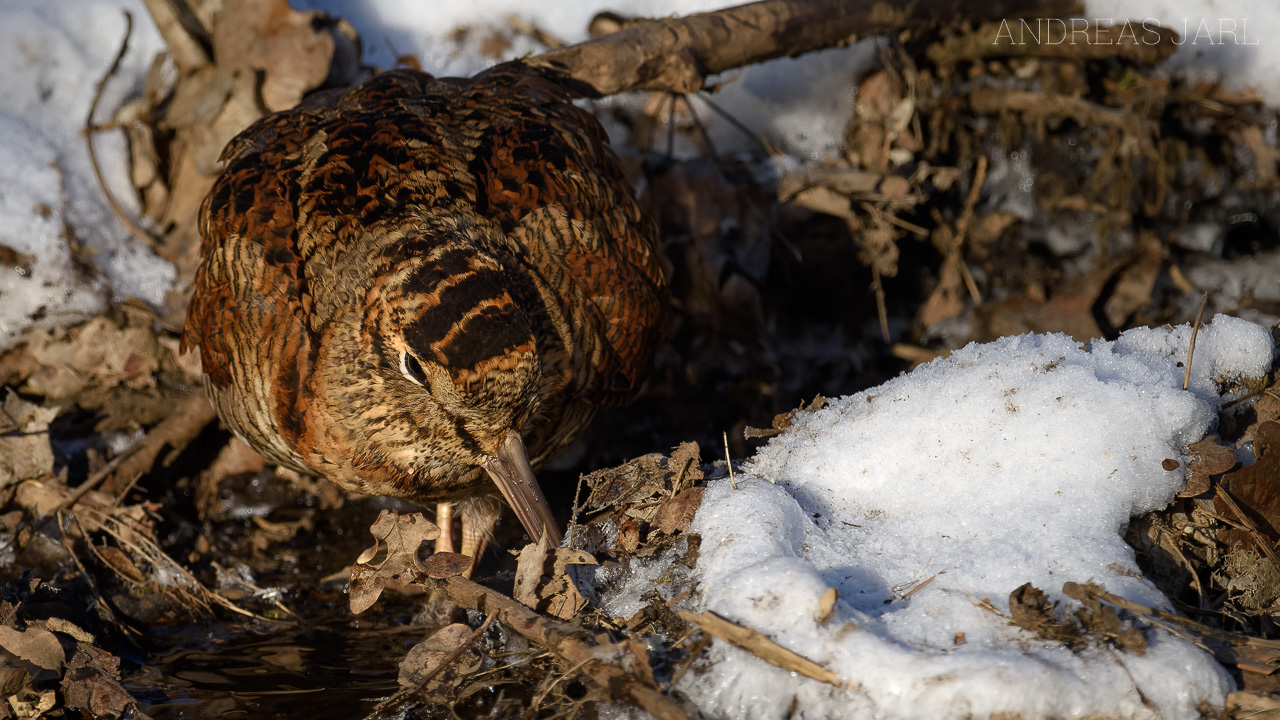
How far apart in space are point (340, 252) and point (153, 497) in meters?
1.97

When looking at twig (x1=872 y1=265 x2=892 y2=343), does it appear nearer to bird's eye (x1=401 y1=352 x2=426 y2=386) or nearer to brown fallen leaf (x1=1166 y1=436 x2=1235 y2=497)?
brown fallen leaf (x1=1166 y1=436 x2=1235 y2=497)

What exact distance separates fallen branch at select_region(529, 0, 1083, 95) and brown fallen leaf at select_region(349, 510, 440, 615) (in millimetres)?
2455

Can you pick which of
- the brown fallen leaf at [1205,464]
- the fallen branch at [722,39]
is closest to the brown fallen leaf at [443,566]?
the brown fallen leaf at [1205,464]

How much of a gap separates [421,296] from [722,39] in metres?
2.52

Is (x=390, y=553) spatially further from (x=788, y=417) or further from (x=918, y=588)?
(x=918, y=588)

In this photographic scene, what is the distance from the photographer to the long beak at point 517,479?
3.26 m

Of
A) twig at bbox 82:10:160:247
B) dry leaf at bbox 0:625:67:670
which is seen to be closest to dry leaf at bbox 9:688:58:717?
dry leaf at bbox 0:625:67:670

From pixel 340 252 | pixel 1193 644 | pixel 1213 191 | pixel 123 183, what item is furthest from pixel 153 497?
pixel 1213 191

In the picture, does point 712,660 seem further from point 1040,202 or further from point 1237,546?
point 1040,202

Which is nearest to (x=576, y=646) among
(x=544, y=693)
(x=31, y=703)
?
(x=544, y=693)

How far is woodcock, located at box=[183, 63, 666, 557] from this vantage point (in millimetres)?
3070

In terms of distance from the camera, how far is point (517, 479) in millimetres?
3297

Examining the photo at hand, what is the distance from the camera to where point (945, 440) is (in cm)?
293

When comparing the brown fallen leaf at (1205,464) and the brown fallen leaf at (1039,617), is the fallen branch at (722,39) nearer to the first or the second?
the brown fallen leaf at (1205,464)
